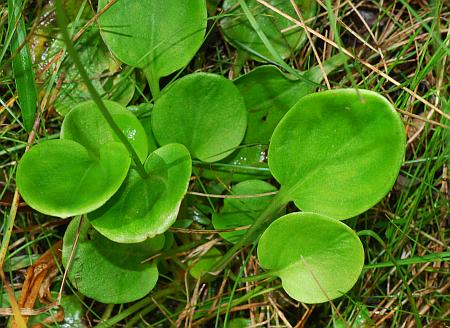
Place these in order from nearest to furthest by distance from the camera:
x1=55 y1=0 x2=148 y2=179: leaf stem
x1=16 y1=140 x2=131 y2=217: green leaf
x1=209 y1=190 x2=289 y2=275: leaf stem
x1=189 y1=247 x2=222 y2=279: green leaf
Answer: x1=55 y1=0 x2=148 y2=179: leaf stem → x1=16 y1=140 x2=131 y2=217: green leaf → x1=209 y1=190 x2=289 y2=275: leaf stem → x1=189 y1=247 x2=222 y2=279: green leaf

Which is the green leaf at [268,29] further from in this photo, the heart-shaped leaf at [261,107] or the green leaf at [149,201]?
the green leaf at [149,201]

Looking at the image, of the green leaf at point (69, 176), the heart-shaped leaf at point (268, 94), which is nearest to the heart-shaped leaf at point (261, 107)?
the heart-shaped leaf at point (268, 94)

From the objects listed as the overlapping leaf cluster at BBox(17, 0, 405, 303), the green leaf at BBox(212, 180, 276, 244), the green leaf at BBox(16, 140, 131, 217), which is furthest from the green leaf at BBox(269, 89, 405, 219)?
the green leaf at BBox(16, 140, 131, 217)

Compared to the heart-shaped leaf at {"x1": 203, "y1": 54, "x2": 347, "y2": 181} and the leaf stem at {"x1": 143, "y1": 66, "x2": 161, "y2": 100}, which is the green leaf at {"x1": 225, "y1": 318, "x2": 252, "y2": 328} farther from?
the leaf stem at {"x1": 143, "y1": 66, "x2": 161, "y2": 100}

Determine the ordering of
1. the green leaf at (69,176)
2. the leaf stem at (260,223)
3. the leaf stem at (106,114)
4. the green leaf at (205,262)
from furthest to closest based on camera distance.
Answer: the green leaf at (205,262), the leaf stem at (260,223), the green leaf at (69,176), the leaf stem at (106,114)

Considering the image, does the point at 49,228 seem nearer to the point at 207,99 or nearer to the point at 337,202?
the point at 207,99
